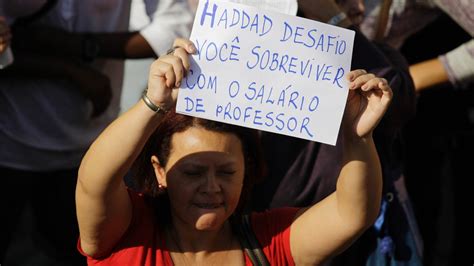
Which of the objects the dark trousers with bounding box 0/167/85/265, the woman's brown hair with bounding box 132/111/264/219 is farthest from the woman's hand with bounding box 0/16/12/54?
the woman's brown hair with bounding box 132/111/264/219

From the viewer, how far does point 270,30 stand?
260cm

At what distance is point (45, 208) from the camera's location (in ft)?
12.9

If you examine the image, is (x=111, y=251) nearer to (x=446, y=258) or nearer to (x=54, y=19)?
(x=54, y=19)

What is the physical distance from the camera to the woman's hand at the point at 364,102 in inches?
103

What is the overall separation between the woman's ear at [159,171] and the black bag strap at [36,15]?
1.14m

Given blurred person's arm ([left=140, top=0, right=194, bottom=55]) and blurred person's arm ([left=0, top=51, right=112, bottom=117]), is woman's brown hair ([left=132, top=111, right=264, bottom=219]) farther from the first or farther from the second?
blurred person's arm ([left=140, top=0, right=194, bottom=55])

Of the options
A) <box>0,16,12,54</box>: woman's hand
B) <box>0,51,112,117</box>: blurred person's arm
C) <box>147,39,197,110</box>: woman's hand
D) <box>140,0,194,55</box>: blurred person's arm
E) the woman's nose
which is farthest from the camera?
<box>140,0,194,55</box>: blurred person's arm

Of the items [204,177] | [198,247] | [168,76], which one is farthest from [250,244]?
[168,76]

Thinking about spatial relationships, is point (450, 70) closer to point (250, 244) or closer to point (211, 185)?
→ point (250, 244)

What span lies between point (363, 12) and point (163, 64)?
1426 millimetres

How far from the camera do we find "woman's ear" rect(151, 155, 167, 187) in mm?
2865

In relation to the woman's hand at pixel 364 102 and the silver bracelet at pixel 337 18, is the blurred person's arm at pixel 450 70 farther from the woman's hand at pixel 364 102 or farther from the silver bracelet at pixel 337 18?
the woman's hand at pixel 364 102

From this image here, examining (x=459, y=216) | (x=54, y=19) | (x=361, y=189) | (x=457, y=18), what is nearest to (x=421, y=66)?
(x=457, y=18)

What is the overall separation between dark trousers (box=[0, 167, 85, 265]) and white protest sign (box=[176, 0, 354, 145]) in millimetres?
1499
